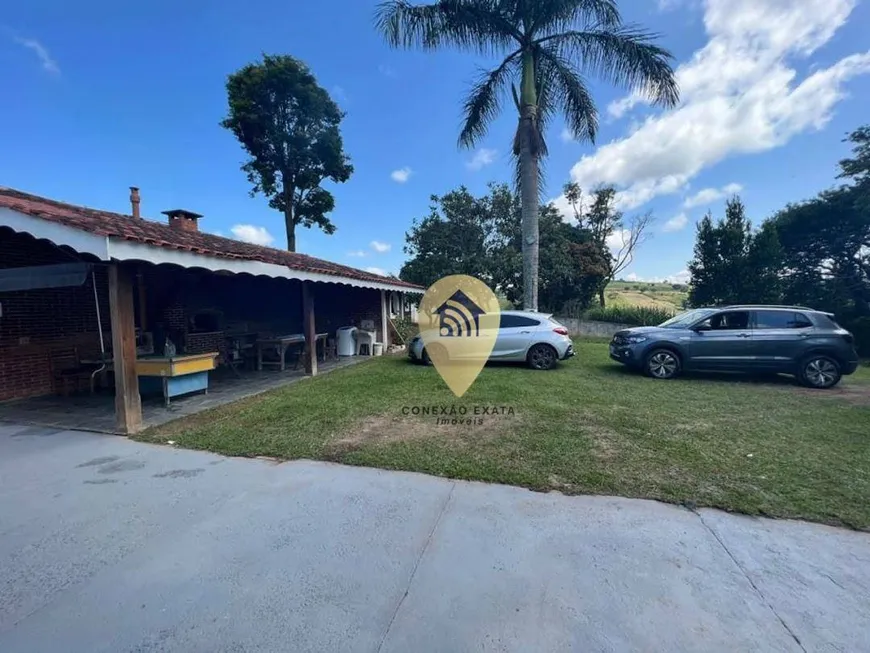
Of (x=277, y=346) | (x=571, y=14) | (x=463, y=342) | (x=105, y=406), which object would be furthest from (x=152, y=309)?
(x=571, y=14)

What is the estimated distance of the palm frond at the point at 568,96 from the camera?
1038 cm

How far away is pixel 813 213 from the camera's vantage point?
16719 millimetres

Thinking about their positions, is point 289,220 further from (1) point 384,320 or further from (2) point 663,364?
(2) point 663,364

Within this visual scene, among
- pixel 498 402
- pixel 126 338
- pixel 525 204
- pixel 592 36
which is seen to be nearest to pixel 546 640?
pixel 498 402

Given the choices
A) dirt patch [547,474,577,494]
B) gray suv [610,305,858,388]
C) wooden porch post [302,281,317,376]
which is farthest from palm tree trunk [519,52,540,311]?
dirt patch [547,474,577,494]

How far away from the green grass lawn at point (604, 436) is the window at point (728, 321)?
3.86ft

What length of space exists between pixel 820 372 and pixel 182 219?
51.6 ft

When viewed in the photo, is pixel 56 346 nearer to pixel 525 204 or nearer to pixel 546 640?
pixel 546 640

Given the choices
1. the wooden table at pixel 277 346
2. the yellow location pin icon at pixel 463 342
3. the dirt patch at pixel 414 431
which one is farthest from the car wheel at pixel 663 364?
the wooden table at pixel 277 346

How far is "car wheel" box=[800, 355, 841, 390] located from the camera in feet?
24.7

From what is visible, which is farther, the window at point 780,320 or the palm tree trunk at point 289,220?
the palm tree trunk at point 289,220

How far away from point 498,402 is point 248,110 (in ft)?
65.9

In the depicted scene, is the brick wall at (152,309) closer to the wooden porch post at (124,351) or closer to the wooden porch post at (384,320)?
the wooden porch post at (384,320)

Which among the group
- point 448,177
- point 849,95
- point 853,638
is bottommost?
point 853,638
